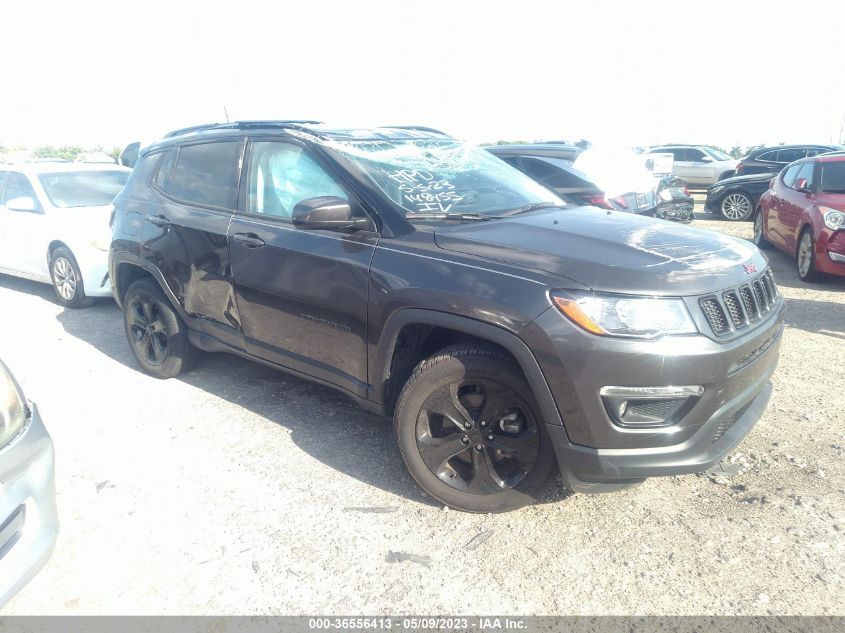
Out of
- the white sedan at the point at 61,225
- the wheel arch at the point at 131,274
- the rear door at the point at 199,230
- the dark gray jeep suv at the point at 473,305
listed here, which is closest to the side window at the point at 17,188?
the white sedan at the point at 61,225

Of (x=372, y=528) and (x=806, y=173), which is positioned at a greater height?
(x=806, y=173)

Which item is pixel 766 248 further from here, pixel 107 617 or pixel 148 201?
pixel 107 617

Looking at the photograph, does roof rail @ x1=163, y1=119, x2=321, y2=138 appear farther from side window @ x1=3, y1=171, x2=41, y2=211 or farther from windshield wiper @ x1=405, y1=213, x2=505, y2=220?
side window @ x1=3, y1=171, x2=41, y2=211

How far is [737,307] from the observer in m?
2.64

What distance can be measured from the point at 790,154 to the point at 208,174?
16292 millimetres

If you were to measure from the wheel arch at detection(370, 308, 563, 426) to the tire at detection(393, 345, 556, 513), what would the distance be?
4.1 inches

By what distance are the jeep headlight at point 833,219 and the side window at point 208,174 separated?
249 inches

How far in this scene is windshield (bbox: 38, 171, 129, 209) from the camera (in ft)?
23.9

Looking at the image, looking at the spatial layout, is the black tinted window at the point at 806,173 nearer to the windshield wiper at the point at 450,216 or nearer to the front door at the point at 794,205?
the front door at the point at 794,205

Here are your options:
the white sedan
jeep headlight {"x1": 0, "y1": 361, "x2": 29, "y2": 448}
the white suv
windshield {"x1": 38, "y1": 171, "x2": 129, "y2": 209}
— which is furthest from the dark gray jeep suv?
the white suv

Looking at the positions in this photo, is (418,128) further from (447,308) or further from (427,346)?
(447,308)

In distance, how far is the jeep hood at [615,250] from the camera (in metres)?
2.49

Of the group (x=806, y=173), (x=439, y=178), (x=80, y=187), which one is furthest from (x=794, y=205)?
(x=80, y=187)

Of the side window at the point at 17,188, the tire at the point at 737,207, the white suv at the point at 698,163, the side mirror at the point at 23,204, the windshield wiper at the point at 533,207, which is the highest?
the windshield wiper at the point at 533,207
